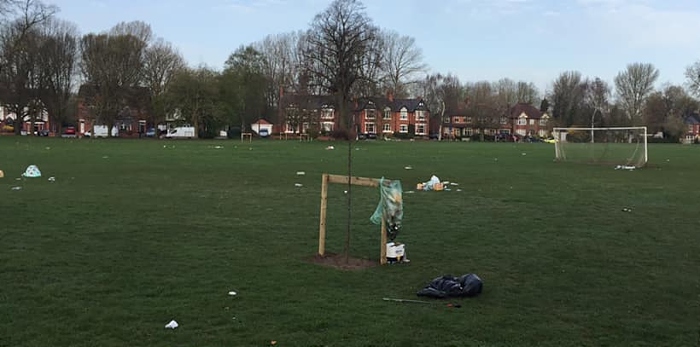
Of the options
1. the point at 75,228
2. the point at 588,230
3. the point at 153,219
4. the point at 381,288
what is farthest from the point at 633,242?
the point at 75,228

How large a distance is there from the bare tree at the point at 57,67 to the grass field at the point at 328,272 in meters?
68.4

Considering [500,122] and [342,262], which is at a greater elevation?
[500,122]

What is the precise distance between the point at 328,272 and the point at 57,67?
264 ft

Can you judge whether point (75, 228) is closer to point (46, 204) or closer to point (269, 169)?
point (46, 204)

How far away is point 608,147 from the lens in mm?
39344

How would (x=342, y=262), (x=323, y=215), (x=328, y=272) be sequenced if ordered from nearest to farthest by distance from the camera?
(x=328, y=272) < (x=342, y=262) < (x=323, y=215)

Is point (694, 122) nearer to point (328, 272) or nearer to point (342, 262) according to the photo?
point (342, 262)

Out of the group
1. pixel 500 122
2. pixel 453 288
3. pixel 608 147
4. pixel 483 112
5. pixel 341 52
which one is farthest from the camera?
pixel 500 122

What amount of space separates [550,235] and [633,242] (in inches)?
54.4

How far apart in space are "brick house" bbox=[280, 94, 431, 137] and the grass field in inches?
1784

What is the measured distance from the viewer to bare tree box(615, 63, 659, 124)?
386ft

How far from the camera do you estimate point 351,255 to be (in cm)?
894

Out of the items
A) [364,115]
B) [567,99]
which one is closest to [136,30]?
[364,115]

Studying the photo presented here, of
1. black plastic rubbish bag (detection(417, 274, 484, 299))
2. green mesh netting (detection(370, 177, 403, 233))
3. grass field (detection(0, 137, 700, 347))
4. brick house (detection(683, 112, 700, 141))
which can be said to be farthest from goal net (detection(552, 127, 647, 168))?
brick house (detection(683, 112, 700, 141))
